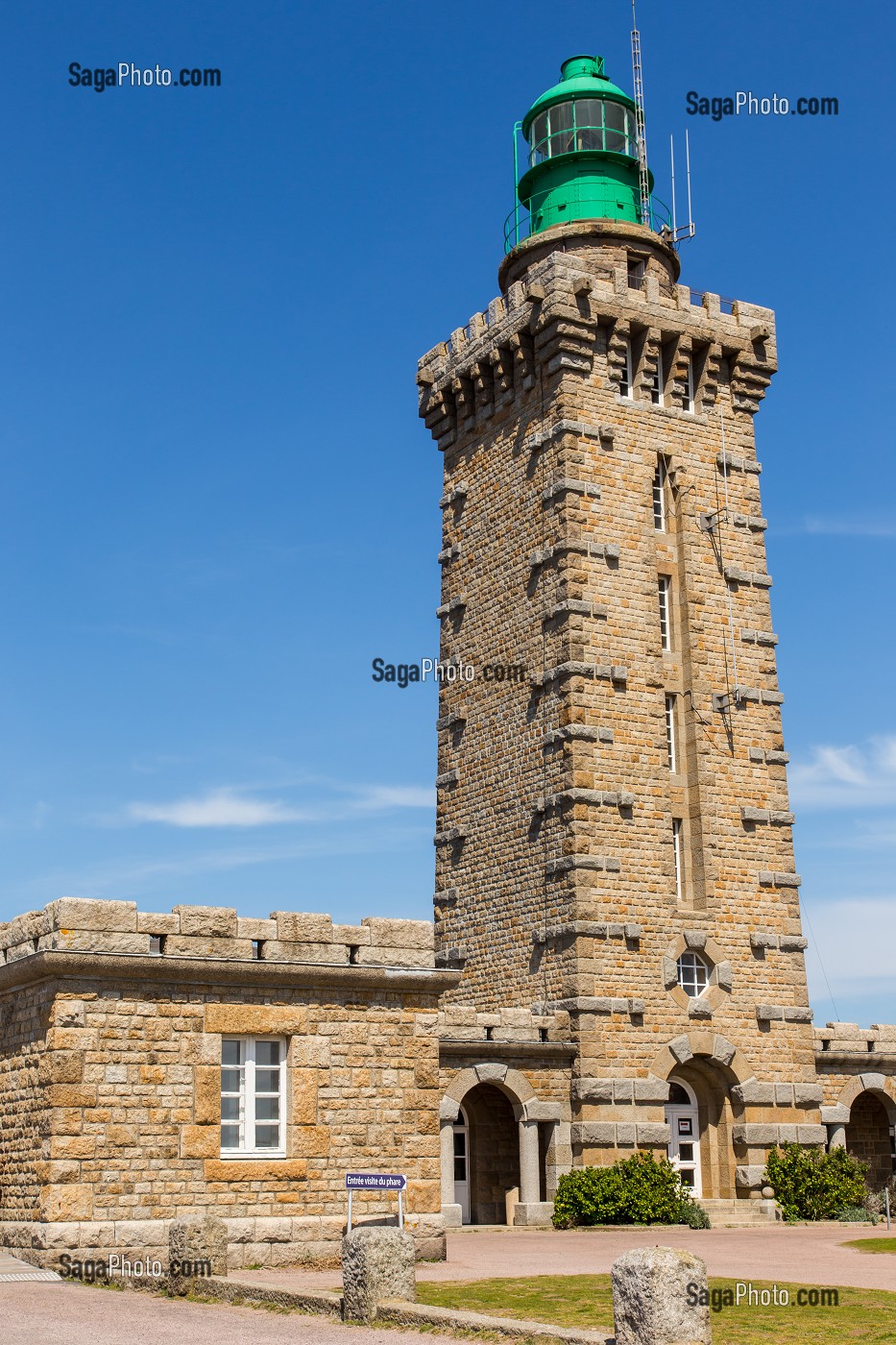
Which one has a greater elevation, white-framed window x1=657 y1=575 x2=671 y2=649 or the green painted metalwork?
the green painted metalwork

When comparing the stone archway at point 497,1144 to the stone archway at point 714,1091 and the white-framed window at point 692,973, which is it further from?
the white-framed window at point 692,973

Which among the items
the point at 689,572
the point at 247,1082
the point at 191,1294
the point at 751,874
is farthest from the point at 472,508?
the point at 191,1294

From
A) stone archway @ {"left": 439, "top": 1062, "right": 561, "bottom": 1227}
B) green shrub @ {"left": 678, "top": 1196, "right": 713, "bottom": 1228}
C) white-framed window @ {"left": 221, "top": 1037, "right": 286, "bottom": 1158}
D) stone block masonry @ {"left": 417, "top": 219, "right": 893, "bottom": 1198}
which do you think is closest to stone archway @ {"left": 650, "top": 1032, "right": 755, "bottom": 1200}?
stone block masonry @ {"left": 417, "top": 219, "right": 893, "bottom": 1198}

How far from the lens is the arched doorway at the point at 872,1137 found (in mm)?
31266

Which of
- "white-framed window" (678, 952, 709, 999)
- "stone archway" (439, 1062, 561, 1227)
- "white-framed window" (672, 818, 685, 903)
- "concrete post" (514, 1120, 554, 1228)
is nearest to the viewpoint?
"stone archway" (439, 1062, 561, 1227)

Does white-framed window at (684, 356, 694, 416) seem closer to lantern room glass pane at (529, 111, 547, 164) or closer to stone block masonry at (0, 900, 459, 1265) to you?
lantern room glass pane at (529, 111, 547, 164)

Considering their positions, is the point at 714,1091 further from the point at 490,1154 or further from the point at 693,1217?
the point at 490,1154

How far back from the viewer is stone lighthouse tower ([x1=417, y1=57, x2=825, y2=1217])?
26.6 meters

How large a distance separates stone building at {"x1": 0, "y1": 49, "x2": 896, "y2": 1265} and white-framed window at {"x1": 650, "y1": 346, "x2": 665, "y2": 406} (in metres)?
0.06

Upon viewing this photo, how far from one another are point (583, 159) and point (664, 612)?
10755 mm

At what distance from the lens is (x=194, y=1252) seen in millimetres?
14086

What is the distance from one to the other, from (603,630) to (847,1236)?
11.1 meters

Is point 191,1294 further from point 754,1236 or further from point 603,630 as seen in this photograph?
point 603,630

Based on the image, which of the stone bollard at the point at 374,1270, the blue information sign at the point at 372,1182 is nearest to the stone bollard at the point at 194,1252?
the blue information sign at the point at 372,1182
